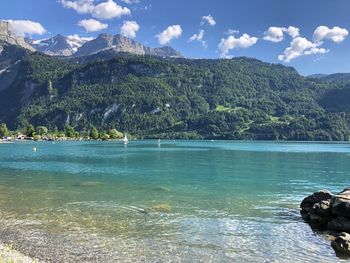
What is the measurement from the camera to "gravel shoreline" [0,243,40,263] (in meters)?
24.4

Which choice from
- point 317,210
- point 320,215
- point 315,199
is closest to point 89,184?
point 315,199

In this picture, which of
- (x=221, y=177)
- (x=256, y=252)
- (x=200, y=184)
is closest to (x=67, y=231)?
(x=256, y=252)

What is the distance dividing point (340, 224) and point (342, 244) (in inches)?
235

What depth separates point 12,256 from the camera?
25.5 metres

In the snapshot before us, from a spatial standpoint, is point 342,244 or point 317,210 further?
point 317,210

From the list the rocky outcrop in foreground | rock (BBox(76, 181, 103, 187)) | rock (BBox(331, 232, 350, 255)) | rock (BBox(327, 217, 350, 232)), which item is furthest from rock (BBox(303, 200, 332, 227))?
rock (BBox(76, 181, 103, 187))

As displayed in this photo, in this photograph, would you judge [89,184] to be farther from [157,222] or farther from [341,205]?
[341,205]

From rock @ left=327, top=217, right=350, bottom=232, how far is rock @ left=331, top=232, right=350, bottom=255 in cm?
460

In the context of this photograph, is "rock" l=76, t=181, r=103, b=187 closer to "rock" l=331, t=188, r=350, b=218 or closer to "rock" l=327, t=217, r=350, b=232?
"rock" l=331, t=188, r=350, b=218

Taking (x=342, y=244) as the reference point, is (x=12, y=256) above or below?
above

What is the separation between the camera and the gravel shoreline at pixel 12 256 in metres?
24.4

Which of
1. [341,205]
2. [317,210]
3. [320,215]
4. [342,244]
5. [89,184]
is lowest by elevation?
[89,184]

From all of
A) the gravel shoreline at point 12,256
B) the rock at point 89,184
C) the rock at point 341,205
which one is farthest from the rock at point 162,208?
the rock at point 89,184

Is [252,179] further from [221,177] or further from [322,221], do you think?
[322,221]
